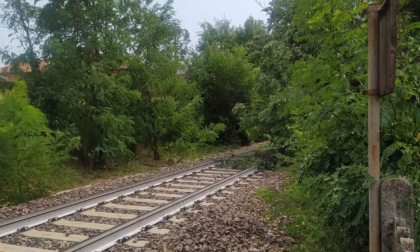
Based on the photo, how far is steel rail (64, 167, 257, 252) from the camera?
573 cm

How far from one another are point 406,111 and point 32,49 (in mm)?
13817

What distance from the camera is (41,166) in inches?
395

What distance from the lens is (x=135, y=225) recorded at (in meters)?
6.80

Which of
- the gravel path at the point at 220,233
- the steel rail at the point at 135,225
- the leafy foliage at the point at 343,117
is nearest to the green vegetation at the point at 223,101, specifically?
the leafy foliage at the point at 343,117

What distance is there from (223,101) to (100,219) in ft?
52.9

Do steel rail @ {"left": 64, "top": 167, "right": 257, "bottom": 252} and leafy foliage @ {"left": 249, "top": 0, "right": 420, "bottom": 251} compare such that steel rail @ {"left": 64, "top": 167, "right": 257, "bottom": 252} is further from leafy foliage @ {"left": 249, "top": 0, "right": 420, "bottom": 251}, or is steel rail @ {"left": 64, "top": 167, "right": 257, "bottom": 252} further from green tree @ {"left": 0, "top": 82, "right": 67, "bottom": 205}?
green tree @ {"left": 0, "top": 82, "right": 67, "bottom": 205}

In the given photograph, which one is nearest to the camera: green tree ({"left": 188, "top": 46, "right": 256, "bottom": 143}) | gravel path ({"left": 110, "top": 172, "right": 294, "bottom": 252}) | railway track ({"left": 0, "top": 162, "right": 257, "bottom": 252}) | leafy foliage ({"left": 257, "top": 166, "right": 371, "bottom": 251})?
leafy foliage ({"left": 257, "top": 166, "right": 371, "bottom": 251})

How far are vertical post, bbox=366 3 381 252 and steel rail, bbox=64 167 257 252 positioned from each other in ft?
12.5

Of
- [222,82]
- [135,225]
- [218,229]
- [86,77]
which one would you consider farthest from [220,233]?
[222,82]

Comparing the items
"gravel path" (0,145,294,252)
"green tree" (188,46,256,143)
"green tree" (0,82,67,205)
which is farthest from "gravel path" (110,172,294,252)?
"green tree" (188,46,256,143)

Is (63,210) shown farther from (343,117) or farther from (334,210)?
(343,117)

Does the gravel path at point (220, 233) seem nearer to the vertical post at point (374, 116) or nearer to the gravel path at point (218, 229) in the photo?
the gravel path at point (218, 229)

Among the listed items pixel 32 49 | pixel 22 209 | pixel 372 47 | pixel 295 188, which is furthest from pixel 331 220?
pixel 32 49

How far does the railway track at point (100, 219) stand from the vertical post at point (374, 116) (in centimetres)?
382
